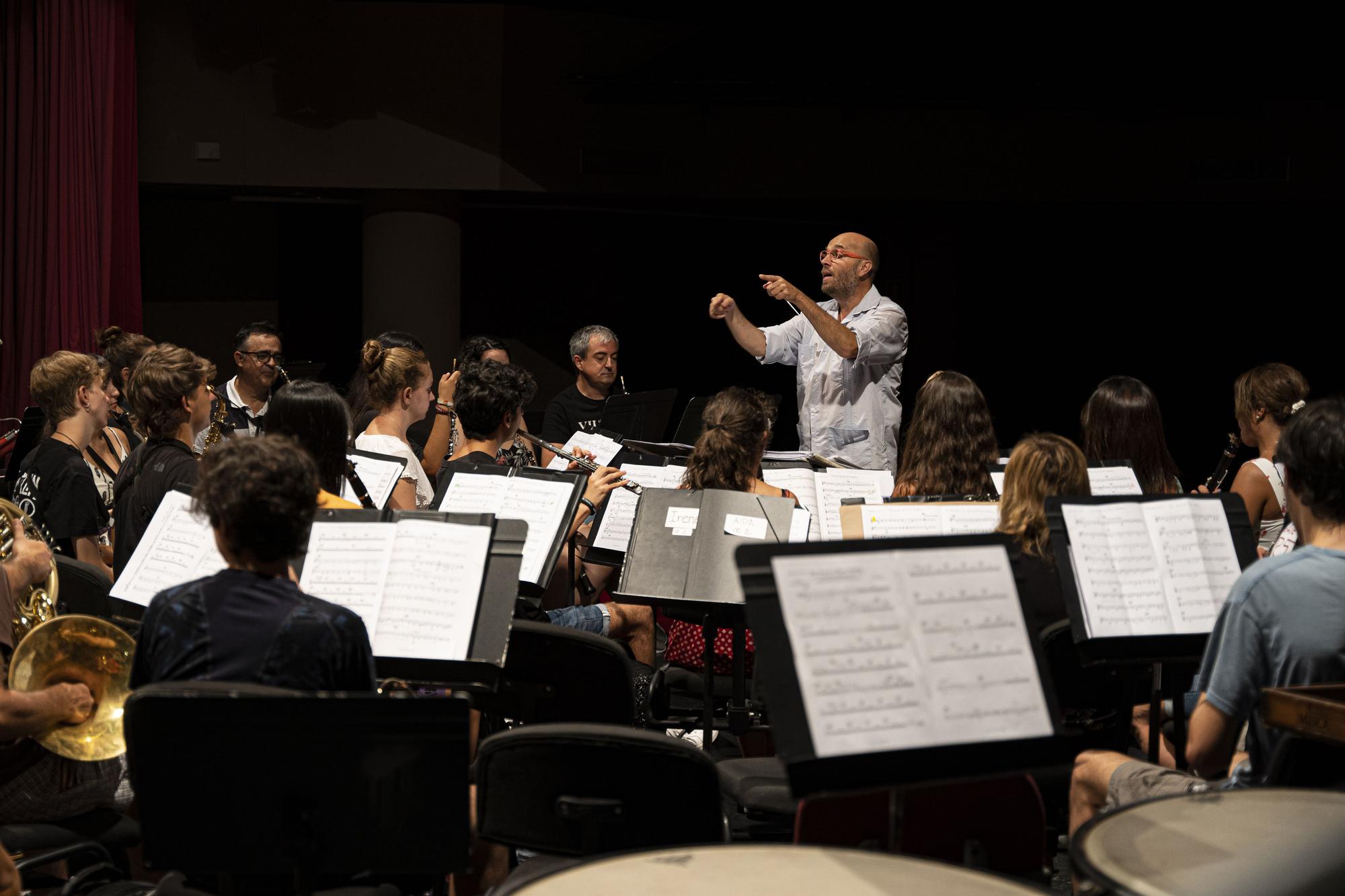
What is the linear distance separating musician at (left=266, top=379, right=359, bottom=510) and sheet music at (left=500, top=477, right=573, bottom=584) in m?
→ 0.45

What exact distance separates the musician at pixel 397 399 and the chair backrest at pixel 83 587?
3.87ft

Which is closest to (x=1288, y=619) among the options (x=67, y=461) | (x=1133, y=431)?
(x=1133, y=431)

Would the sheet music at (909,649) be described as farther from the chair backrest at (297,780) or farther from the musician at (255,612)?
the musician at (255,612)

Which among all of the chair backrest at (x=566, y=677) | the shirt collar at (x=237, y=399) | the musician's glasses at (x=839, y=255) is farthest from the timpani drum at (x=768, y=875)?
the shirt collar at (x=237, y=399)

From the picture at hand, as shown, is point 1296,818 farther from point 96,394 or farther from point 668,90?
point 668,90

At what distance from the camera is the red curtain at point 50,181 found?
24.9 ft

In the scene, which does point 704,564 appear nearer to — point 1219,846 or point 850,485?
point 850,485

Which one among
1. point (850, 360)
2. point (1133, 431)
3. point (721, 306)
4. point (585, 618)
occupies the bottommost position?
point (585, 618)

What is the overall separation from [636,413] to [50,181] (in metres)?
3.95

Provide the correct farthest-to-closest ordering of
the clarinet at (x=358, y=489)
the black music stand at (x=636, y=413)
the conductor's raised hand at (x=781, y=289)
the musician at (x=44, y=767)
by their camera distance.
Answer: the black music stand at (x=636, y=413)
the conductor's raised hand at (x=781, y=289)
the clarinet at (x=358, y=489)
the musician at (x=44, y=767)

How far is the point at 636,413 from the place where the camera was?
6.16m

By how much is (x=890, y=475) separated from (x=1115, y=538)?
147 cm

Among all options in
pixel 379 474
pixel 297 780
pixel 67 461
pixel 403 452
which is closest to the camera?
pixel 297 780

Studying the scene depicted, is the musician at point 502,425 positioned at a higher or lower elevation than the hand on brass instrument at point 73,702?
higher
